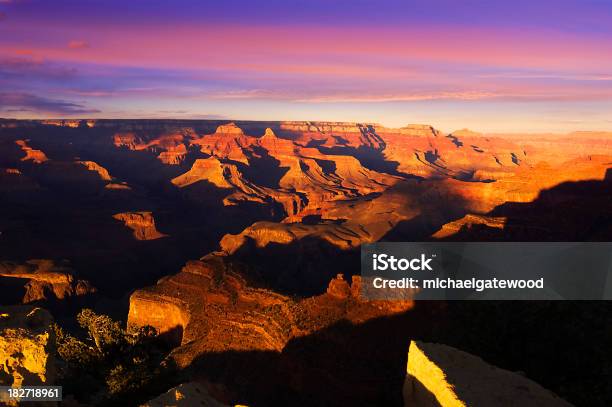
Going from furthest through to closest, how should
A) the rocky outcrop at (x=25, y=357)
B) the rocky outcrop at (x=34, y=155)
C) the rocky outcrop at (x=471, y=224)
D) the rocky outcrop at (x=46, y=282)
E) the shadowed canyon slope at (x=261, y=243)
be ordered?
1. the rocky outcrop at (x=34, y=155)
2. the rocky outcrop at (x=46, y=282)
3. the rocky outcrop at (x=471, y=224)
4. the shadowed canyon slope at (x=261, y=243)
5. the rocky outcrop at (x=25, y=357)

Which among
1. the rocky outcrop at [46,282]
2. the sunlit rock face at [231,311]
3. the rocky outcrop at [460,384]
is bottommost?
the rocky outcrop at [46,282]

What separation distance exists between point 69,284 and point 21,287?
24.7ft

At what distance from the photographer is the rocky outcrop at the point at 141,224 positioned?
106 meters

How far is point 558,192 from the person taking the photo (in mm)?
80750

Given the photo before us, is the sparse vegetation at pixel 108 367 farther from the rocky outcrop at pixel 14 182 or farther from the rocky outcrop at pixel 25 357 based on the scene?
the rocky outcrop at pixel 14 182

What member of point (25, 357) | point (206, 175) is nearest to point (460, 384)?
point (25, 357)

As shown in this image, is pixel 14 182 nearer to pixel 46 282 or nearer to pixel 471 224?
pixel 46 282

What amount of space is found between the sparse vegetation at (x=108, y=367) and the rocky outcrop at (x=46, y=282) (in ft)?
162

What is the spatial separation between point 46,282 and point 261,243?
39766mm

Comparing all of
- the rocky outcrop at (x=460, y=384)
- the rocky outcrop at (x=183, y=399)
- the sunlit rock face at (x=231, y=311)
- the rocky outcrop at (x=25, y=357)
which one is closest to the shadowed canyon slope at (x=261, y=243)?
the sunlit rock face at (x=231, y=311)

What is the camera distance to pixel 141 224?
4262 inches

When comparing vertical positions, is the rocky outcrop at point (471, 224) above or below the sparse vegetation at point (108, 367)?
below

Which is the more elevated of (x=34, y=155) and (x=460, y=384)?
(x=460, y=384)

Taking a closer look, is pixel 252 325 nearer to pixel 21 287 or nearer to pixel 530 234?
pixel 530 234
